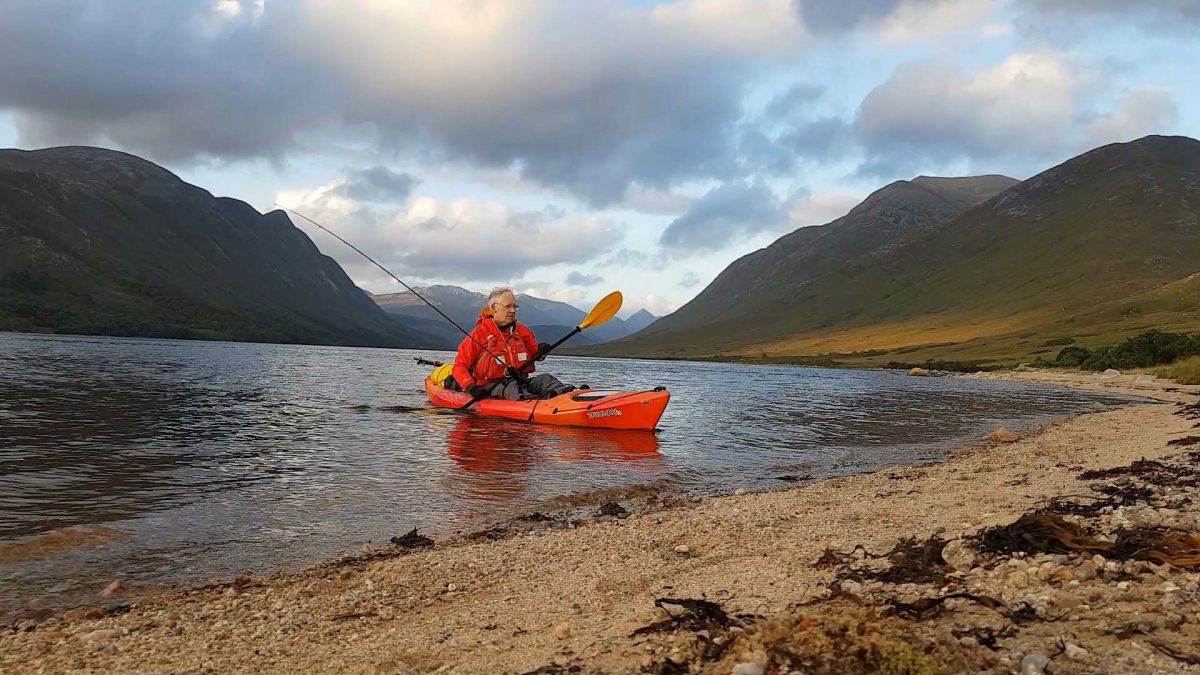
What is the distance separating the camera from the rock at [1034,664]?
10.9 ft

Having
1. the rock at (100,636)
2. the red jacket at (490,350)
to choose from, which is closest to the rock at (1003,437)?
the red jacket at (490,350)

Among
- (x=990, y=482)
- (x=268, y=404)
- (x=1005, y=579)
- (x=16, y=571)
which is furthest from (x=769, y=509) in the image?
(x=268, y=404)

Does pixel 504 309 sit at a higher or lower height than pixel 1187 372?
higher

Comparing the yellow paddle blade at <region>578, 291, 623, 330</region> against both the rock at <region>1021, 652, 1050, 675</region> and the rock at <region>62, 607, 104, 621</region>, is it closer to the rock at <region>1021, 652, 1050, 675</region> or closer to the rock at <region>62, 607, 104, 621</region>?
the rock at <region>62, 607, 104, 621</region>

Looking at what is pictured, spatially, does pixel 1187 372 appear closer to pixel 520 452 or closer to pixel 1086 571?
pixel 520 452

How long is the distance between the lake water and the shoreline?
1413 mm

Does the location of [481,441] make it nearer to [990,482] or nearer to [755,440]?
[755,440]

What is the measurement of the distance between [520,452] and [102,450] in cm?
926

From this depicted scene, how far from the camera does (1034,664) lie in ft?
11.0

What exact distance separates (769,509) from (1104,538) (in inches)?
180

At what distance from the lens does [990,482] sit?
36.8 feet

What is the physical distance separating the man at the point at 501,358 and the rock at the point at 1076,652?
19.3 meters

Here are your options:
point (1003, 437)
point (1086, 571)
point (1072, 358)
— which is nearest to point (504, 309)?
point (1003, 437)

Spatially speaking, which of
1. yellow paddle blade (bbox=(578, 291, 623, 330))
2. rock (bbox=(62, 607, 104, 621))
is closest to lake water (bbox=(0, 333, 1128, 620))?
rock (bbox=(62, 607, 104, 621))
